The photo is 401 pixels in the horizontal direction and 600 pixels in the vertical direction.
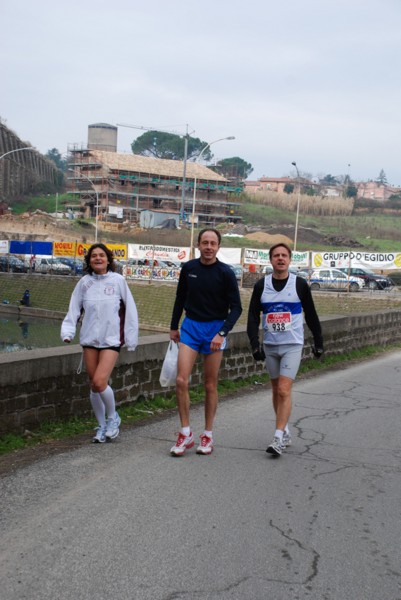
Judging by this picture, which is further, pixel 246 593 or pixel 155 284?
pixel 155 284

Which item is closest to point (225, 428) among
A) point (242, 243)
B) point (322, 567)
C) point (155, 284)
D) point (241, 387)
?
point (241, 387)

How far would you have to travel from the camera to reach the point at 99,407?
704cm

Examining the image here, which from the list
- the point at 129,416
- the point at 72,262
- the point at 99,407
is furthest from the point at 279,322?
the point at 72,262

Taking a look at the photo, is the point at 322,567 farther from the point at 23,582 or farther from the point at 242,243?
the point at 242,243

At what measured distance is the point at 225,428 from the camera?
8258 millimetres

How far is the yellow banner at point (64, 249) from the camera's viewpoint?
178 feet

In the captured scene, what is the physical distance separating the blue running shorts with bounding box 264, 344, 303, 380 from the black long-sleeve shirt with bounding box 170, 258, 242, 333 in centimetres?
59

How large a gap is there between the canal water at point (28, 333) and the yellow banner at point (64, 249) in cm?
701

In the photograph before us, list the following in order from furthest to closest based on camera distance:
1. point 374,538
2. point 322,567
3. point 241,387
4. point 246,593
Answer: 1. point 241,387
2. point 374,538
3. point 322,567
4. point 246,593

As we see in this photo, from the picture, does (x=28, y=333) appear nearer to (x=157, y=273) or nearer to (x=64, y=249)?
(x=157, y=273)

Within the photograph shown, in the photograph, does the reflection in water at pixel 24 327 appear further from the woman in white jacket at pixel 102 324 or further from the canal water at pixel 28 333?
the woman in white jacket at pixel 102 324

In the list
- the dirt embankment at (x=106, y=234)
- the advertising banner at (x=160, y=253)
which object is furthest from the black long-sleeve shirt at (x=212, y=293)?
the dirt embankment at (x=106, y=234)

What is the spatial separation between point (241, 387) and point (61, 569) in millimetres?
7518

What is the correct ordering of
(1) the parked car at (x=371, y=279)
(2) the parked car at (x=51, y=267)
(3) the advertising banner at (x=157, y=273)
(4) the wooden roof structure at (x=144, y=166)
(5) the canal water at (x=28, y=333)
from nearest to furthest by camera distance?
(5) the canal water at (x=28, y=333)
(1) the parked car at (x=371, y=279)
(3) the advertising banner at (x=157, y=273)
(2) the parked car at (x=51, y=267)
(4) the wooden roof structure at (x=144, y=166)
